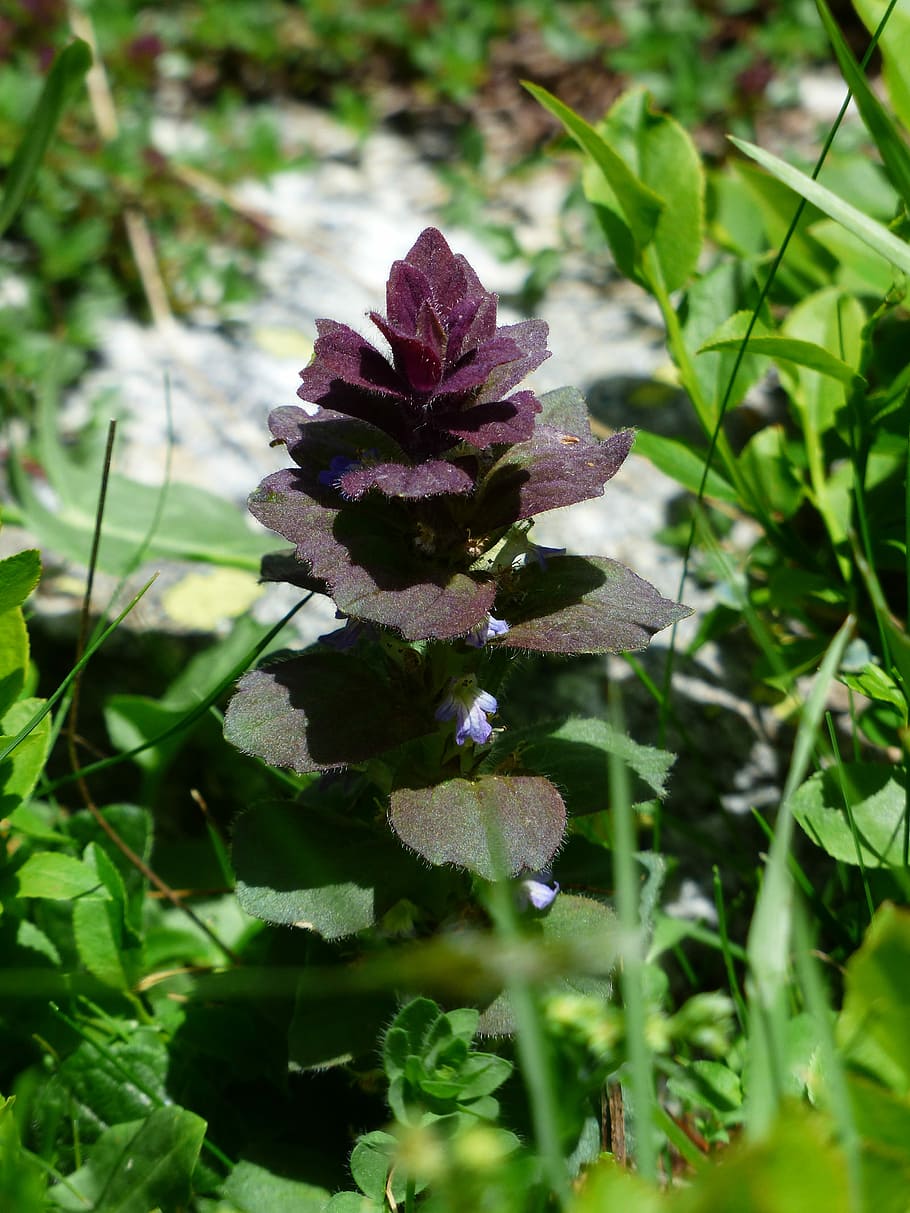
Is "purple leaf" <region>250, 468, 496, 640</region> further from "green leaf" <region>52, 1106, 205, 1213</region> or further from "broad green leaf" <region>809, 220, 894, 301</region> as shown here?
"broad green leaf" <region>809, 220, 894, 301</region>

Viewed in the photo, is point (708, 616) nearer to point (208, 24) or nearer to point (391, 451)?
point (391, 451)

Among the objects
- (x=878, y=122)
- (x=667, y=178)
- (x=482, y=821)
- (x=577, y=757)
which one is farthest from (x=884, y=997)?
(x=667, y=178)

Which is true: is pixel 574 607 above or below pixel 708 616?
above

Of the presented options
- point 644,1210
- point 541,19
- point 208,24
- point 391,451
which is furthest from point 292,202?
point 644,1210

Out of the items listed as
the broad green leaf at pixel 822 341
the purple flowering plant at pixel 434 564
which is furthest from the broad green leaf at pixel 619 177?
the purple flowering plant at pixel 434 564

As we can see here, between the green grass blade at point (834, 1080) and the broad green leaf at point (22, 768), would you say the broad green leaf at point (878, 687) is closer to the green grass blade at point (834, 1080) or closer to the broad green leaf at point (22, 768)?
the green grass blade at point (834, 1080)

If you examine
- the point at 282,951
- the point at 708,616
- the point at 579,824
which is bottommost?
the point at 282,951

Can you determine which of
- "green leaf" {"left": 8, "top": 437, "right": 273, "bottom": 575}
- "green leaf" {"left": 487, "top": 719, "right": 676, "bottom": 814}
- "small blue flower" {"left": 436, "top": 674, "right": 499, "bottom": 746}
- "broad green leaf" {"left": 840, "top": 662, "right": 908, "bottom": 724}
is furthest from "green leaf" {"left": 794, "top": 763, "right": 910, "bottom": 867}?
"green leaf" {"left": 8, "top": 437, "right": 273, "bottom": 575}
